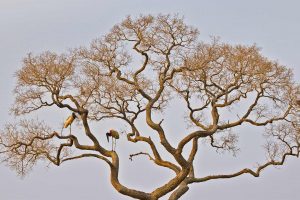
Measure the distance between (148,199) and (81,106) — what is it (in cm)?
366

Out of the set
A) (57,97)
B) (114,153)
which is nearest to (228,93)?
(114,153)

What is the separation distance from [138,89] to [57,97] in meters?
3.11

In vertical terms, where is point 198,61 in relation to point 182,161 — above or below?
above

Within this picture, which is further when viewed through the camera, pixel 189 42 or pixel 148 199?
pixel 189 42

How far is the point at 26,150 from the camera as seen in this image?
18.1 meters

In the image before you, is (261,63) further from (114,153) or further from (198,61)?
(114,153)

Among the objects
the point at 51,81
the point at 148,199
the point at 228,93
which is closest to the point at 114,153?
the point at 148,199

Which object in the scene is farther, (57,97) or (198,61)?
(198,61)

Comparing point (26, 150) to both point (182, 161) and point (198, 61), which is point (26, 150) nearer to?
point (182, 161)

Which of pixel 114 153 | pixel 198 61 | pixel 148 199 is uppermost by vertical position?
Answer: pixel 198 61

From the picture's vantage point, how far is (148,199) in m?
17.8

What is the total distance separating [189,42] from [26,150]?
6.61 metres

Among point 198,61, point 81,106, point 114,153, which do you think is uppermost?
point 198,61

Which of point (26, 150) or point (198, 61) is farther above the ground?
point (198, 61)
